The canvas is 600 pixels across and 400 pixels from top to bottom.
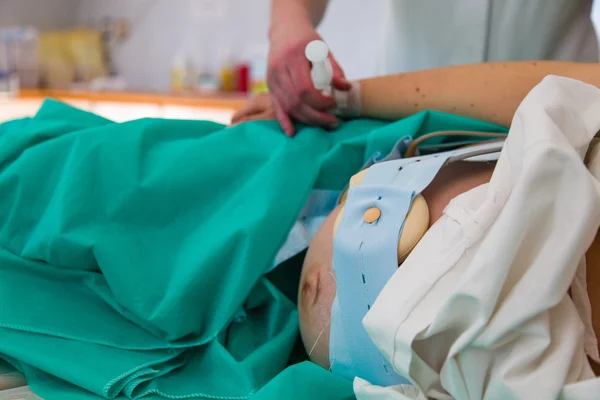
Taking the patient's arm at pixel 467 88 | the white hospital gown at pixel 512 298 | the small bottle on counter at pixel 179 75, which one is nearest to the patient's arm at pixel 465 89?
the patient's arm at pixel 467 88

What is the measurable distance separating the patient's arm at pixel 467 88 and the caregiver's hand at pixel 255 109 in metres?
0.14

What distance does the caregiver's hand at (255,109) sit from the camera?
0.86 m

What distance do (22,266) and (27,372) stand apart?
14 cm

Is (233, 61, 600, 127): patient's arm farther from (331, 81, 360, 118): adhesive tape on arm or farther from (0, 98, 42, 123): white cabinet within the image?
(0, 98, 42, 123): white cabinet

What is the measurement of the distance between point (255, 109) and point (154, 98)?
1664mm

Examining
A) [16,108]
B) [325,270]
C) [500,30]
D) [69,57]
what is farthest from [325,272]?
[69,57]

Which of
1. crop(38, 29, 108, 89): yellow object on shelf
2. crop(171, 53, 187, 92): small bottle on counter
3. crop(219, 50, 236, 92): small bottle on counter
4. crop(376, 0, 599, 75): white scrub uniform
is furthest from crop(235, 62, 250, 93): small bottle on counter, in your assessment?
crop(376, 0, 599, 75): white scrub uniform

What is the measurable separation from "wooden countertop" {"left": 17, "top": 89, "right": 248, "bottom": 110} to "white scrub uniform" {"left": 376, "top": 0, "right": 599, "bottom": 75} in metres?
1.12

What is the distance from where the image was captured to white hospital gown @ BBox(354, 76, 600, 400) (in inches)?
13.7

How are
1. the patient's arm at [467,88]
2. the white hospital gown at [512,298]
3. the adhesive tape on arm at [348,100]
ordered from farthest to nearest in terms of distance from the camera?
the adhesive tape on arm at [348,100] < the patient's arm at [467,88] < the white hospital gown at [512,298]

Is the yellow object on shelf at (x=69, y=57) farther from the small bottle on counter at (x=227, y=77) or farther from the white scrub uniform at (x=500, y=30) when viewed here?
the white scrub uniform at (x=500, y=30)

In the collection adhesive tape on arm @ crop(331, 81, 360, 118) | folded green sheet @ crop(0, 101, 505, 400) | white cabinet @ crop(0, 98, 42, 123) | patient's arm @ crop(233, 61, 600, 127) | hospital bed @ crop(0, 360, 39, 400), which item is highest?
patient's arm @ crop(233, 61, 600, 127)

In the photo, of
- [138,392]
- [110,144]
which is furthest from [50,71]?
[138,392]

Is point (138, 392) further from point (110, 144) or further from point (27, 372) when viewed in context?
point (110, 144)
